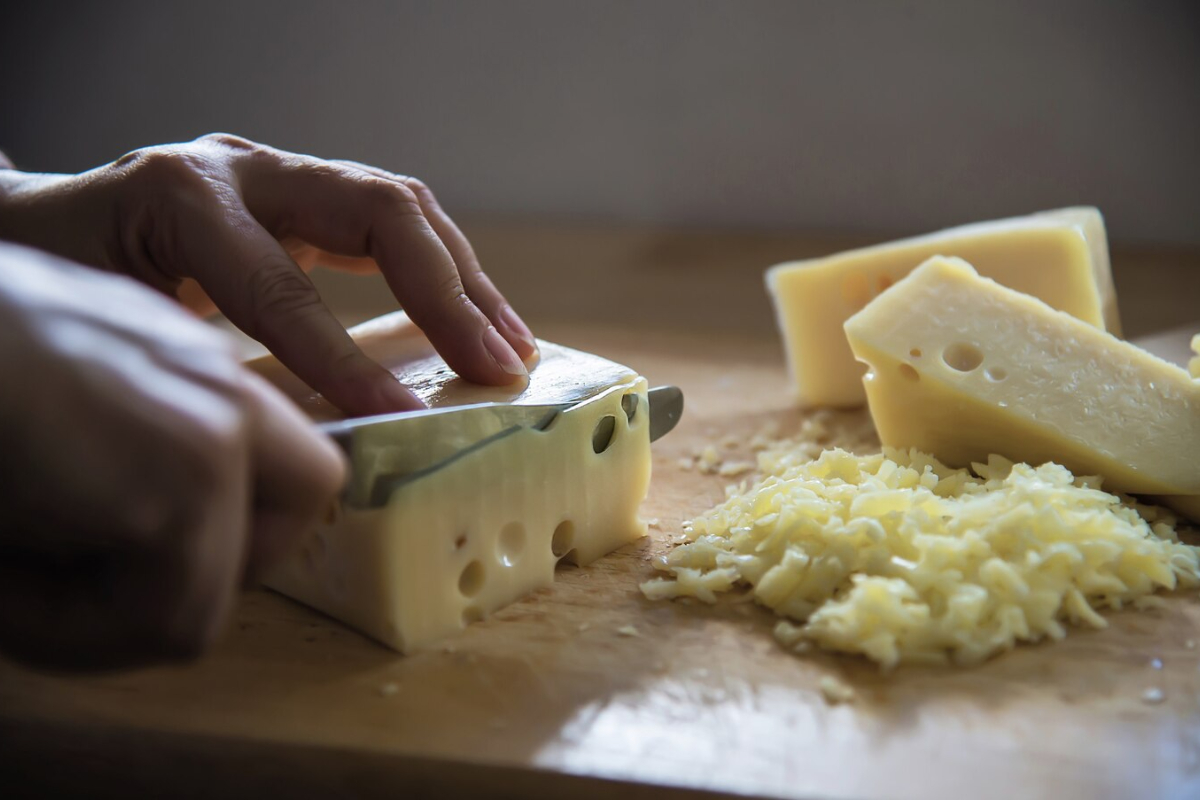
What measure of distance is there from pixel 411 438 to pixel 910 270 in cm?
105

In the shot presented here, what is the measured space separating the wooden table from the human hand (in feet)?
0.98

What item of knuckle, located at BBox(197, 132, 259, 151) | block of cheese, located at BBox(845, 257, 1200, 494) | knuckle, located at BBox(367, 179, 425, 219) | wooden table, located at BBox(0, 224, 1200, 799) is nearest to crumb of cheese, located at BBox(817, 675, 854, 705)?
wooden table, located at BBox(0, 224, 1200, 799)

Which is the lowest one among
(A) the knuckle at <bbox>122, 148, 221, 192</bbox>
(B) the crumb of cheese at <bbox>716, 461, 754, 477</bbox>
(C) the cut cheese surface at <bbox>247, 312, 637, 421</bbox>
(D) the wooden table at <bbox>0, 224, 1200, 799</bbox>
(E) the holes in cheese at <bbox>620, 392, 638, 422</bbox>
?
(B) the crumb of cheese at <bbox>716, 461, 754, 477</bbox>

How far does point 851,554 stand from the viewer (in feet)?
3.79

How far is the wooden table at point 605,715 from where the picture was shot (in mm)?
939

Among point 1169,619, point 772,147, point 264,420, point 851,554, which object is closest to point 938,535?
point 851,554

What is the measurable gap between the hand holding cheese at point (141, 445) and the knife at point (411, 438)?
285mm

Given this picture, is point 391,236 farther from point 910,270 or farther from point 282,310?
point 910,270

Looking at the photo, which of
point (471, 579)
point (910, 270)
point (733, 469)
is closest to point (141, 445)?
point (471, 579)

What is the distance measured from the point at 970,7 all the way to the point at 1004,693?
2.09 metres

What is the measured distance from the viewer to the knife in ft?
3.52

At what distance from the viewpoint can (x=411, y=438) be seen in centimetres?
111

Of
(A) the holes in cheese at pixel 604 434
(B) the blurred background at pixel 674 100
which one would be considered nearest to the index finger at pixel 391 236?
(A) the holes in cheese at pixel 604 434

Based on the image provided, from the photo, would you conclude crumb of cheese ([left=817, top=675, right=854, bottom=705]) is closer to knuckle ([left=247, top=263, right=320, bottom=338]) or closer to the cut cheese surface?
the cut cheese surface
